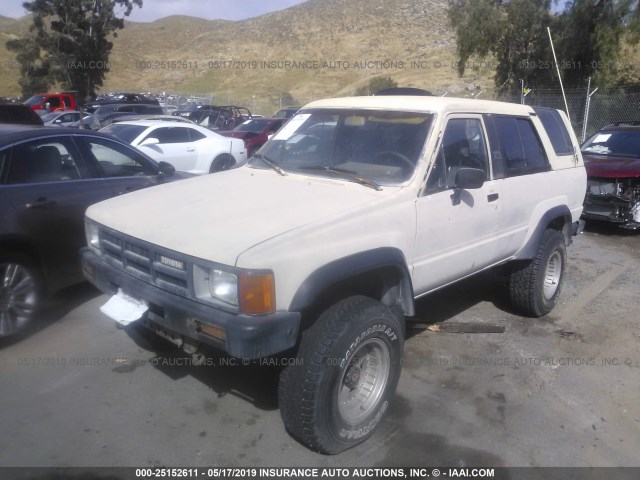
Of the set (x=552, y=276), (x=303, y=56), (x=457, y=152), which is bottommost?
(x=552, y=276)

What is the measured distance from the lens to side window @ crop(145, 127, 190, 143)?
34.9ft

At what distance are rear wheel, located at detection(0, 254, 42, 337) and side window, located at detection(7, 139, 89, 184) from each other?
642 millimetres

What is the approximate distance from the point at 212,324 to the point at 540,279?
3324 millimetres

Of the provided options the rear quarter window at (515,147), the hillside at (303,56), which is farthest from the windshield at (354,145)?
the hillside at (303,56)

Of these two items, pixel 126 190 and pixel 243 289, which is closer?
pixel 243 289

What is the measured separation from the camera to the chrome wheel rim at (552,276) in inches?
208

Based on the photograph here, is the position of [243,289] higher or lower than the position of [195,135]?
higher

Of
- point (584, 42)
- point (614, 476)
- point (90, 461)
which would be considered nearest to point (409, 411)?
point (614, 476)

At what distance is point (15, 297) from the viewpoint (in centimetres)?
436

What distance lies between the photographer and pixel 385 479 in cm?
303

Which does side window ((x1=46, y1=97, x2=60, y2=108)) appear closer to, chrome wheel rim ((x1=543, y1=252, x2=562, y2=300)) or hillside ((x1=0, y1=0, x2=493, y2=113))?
hillside ((x1=0, y1=0, x2=493, y2=113))

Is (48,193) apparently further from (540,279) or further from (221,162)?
(221,162)

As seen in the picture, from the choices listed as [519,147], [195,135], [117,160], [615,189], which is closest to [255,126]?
[195,135]

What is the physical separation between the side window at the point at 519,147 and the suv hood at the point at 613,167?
406 centimetres
